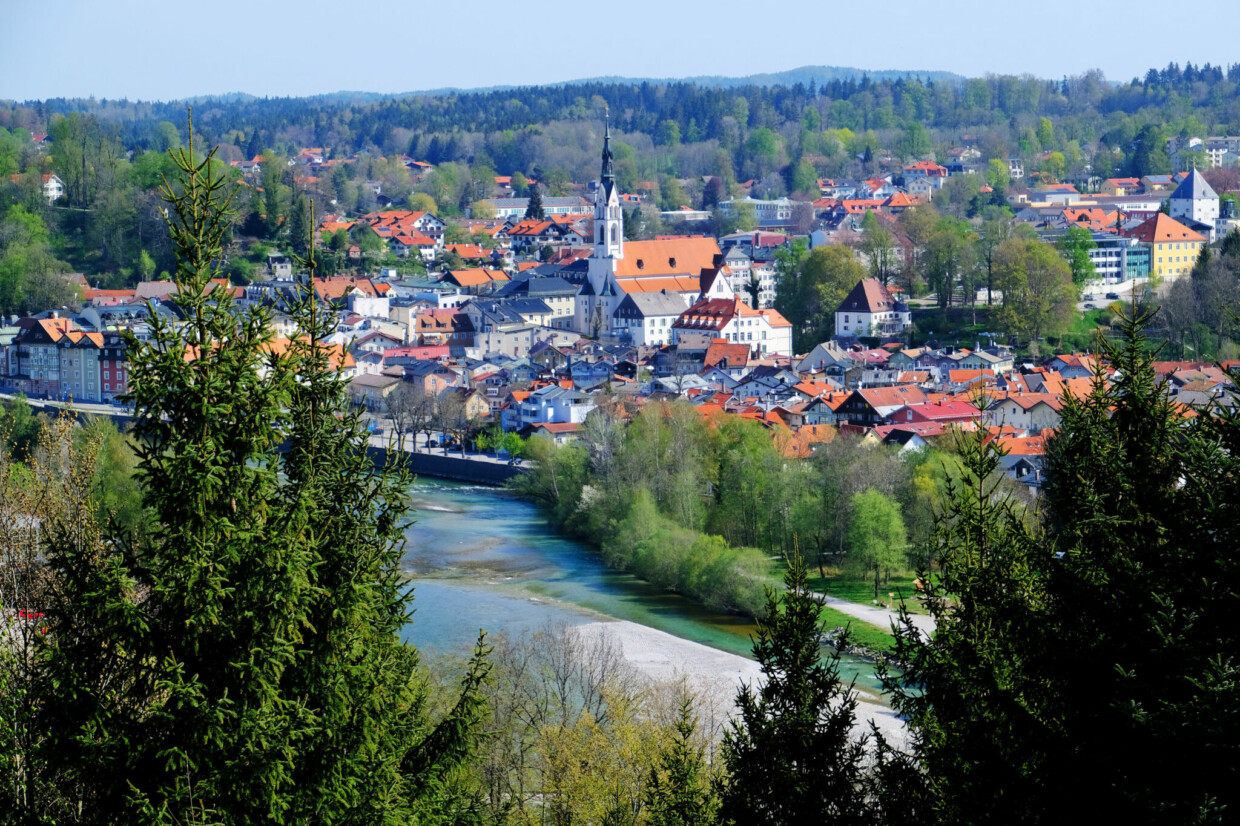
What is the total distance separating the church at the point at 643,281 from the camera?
32.0 m

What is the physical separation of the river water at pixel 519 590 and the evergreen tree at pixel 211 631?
8181 millimetres

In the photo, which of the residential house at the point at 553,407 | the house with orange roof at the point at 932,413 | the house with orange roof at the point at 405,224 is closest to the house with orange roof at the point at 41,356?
the residential house at the point at 553,407

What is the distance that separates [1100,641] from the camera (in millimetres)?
3588

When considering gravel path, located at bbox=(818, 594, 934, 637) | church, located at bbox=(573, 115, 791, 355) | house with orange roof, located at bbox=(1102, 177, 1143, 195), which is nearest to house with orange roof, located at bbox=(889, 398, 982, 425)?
gravel path, located at bbox=(818, 594, 934, 637)

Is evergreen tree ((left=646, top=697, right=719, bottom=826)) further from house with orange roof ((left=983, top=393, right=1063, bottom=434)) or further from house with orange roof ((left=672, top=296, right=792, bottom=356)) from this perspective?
house with orange roof ((left=672, top=296, right=792, bottom=356))

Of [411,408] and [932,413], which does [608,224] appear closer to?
[411,408]

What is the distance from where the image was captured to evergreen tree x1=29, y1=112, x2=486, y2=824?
2.76m

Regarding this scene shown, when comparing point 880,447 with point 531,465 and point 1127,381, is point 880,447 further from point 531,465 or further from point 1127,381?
point 1127,381

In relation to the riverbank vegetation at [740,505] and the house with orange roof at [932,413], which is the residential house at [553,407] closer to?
the riverbank vegetation at [740,505]

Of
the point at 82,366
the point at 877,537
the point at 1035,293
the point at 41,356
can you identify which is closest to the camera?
the point at 877,537

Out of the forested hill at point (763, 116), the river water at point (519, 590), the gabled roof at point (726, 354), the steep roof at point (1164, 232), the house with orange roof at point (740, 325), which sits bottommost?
the river water at point (519, 590)

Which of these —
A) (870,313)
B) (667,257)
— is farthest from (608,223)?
(870,313)

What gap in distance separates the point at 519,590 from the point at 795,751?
10.6 m

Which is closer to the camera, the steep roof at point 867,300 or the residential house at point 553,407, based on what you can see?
the residential house at point 553,407
